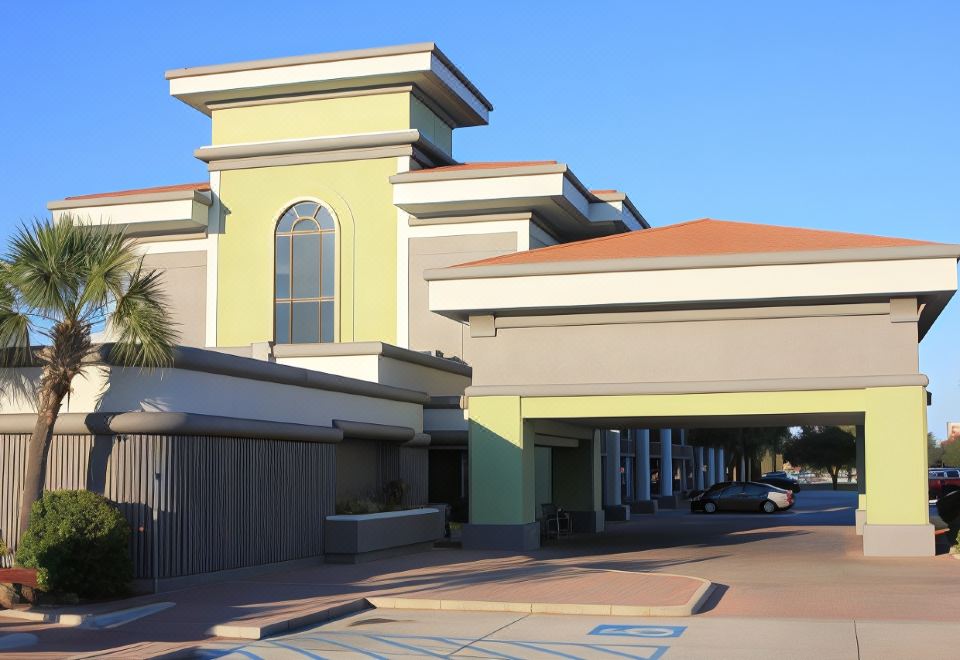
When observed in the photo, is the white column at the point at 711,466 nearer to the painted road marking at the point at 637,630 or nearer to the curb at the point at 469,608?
the curb at the point at 469,608

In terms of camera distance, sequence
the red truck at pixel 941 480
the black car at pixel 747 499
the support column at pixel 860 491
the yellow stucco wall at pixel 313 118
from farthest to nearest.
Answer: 1. the red truck at pixel 941 480
2. the black car at pixel 747 499
3. the yellow stucco wall at pixel 313 118
4. the support column at pixel 860 491

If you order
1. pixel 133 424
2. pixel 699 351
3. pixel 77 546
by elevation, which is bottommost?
pixel 77 546

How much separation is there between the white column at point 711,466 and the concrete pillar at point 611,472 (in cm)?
3089

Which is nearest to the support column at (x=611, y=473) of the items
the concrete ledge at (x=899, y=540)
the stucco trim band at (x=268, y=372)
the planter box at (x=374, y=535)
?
the stucco trim band at (x=268, y=372)

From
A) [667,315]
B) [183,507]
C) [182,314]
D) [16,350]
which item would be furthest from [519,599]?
[182,314]

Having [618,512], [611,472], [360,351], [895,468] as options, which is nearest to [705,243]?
[895,468]

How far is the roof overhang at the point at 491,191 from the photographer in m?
37.2

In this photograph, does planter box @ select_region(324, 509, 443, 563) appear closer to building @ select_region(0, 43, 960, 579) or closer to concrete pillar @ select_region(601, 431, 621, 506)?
building @ select_region(0, 43, 960, 579)

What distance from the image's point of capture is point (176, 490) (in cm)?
1894

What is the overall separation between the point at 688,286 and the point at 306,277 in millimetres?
17092

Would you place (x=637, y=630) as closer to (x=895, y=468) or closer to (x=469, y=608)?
(x=469, y=608)

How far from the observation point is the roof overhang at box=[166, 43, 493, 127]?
38.8m

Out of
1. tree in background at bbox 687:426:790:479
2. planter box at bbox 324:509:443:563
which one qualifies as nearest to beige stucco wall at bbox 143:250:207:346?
planter box at bbox 324:509:443:563

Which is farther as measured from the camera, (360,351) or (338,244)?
(338,244)
